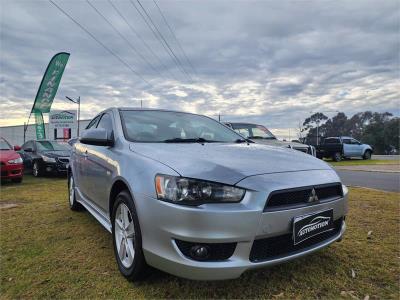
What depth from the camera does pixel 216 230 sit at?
2.20 metres

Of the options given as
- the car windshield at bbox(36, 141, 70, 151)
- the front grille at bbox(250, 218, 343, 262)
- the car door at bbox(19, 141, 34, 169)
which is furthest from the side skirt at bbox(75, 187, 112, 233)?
the car door at bbox(19, 141, 34, 169)

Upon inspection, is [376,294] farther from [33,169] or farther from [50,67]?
[50,67]

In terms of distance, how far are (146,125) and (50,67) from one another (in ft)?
59.8

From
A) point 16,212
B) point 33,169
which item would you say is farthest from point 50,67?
point 16,212

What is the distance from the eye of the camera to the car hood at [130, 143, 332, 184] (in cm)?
238

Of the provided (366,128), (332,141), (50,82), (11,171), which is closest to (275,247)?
(11,171)

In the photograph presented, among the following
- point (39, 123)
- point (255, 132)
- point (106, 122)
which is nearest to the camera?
point (106, 122)

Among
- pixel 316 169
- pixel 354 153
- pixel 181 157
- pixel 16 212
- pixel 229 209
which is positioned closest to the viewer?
pixel 229 209

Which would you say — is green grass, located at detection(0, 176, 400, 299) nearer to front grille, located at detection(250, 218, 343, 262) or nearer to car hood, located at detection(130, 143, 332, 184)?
front grille, located at detection(250, 218, 343, 262)

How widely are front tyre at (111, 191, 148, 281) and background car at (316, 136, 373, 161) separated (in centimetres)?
2067

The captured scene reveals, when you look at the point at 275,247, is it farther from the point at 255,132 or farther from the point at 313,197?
the point at 255,132

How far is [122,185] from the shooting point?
2973 millimetres

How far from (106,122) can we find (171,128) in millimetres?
952

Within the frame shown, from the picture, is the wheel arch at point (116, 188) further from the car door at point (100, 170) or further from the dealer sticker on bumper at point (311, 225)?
the dealer sticker on bumper at point (311, 225)
